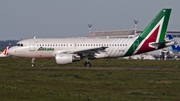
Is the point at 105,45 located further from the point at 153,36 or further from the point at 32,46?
the point at 32,46

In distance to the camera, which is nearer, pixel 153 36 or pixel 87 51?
pixel 87 51

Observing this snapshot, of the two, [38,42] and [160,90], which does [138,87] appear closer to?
[160,90]

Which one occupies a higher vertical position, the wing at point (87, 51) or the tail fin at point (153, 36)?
the tail fin at point (153, 36)

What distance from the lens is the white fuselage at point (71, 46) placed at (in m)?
54.4

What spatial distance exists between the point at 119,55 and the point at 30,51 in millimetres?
9395

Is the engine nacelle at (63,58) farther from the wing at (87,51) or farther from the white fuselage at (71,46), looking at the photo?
the white fuselage at (71,46)

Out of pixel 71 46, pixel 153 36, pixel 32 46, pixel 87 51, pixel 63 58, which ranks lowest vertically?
pixel 63 58

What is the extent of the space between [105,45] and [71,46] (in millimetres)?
3572

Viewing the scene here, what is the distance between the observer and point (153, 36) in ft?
179

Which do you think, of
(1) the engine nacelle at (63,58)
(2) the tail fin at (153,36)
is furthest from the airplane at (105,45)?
(1) the engine nacelle at (63,58)

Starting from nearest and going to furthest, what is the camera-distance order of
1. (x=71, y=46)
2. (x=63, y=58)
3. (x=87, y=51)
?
(x=63, y=58)
(x=87, y=51)
(x=71, y=46)

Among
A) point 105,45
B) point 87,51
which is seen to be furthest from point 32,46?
point 105,45

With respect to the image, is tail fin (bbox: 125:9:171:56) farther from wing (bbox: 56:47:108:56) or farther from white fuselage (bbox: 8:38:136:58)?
wing (bbox: 56:47:108:56)

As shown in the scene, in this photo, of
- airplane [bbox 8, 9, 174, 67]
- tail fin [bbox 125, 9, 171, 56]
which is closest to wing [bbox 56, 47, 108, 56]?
airplane [bbox 8, 9, 174, 67]
